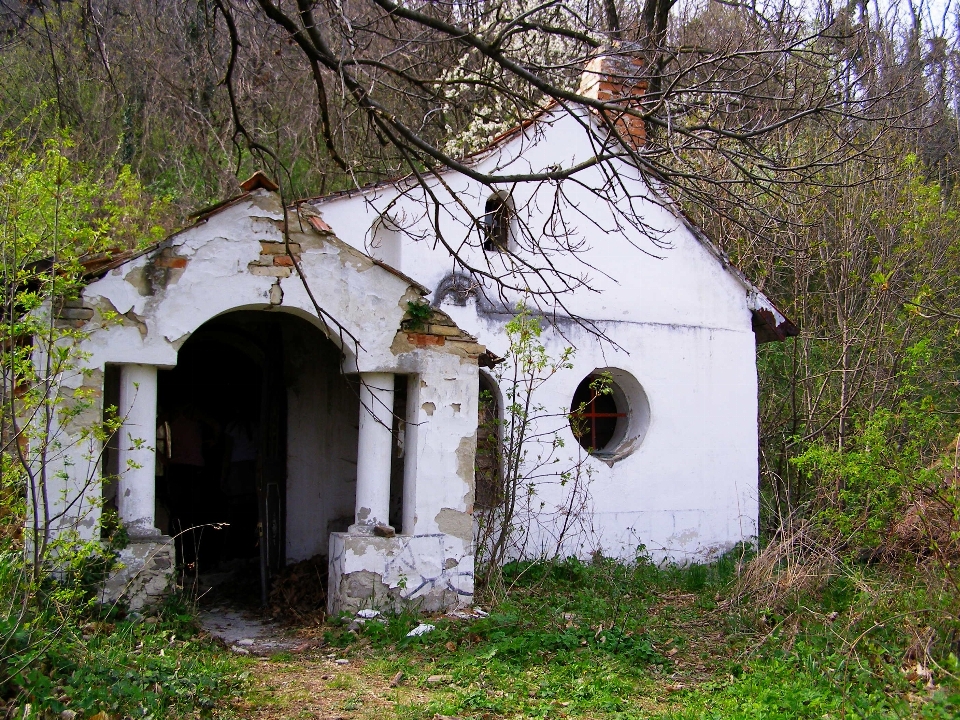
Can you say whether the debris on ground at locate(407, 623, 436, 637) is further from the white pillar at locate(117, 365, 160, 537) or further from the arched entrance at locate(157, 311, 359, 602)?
the white pillar at locate(117, 365, 160, 537)

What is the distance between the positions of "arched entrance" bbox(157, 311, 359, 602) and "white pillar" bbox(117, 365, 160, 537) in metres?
1.72

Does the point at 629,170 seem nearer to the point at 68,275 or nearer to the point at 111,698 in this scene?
the point at 68,275

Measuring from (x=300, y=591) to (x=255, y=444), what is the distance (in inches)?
87.2

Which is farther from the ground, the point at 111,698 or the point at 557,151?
the point at 557,151

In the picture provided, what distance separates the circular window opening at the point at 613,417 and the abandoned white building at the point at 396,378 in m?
0.04

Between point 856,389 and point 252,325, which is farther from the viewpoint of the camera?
point 856,389

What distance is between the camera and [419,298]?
723cm

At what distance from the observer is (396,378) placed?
27.4 ft

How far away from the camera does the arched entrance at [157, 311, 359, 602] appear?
8430 millimetres

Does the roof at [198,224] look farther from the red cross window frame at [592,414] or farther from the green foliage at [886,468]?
the green foliage at [886,468]

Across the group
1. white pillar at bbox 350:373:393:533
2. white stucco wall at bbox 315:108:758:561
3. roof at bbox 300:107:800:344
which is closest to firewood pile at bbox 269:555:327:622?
white pillar at bbox 350:373:393:533

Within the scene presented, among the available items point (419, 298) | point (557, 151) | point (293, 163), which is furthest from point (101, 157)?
point (419, 298)

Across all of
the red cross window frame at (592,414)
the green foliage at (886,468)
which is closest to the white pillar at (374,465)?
the red cross window frame at (592,414)

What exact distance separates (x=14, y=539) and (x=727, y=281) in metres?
8.26
